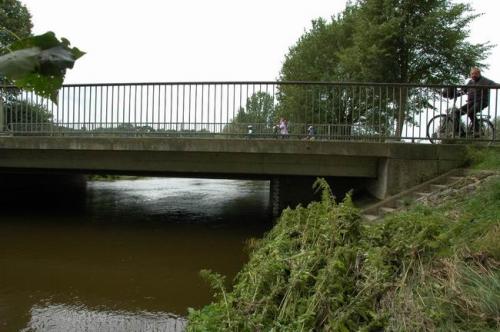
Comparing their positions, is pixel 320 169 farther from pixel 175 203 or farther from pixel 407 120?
pixel 175 203

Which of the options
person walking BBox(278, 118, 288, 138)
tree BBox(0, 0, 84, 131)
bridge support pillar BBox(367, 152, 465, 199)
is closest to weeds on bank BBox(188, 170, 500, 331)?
tree BBox(0, 0, 84, 131)

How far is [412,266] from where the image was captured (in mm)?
3725

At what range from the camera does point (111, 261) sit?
7.52 metres

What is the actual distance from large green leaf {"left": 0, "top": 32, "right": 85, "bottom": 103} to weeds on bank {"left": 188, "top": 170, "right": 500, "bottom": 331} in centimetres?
287

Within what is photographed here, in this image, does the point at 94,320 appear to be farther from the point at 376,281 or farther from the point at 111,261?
the point at 376,281

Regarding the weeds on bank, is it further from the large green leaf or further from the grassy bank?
the large green leaf

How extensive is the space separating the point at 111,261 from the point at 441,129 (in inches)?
267

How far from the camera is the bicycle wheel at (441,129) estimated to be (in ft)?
28.1

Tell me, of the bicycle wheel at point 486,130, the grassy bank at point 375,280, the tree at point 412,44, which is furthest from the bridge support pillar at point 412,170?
the tree at point 412,44

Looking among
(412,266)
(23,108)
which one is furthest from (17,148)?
(412,266)

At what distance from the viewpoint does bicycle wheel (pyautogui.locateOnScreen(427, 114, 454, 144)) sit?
337 inches

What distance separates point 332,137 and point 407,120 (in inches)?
63.0

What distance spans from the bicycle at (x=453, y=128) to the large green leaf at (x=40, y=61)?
8.52 m

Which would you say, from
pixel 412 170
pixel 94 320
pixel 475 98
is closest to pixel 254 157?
pixel 412 170
